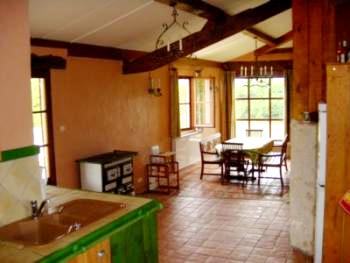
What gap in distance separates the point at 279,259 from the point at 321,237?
67cm

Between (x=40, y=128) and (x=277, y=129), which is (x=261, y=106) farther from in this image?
(x=40, y=128)

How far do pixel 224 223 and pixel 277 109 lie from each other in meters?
5.96

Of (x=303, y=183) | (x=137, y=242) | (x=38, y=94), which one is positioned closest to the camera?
(x=137, y=242)

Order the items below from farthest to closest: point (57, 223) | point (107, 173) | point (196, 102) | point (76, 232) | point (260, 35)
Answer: point (196, 102), point (260, 35), point (107, 173), point (57, 223), point (76, 232)

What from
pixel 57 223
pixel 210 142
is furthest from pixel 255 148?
pixel 57 223

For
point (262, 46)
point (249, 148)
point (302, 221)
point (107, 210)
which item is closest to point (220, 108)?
point (262, 46)

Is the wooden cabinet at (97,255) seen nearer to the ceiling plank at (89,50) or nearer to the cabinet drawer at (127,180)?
the ceiling plank at (89,50)

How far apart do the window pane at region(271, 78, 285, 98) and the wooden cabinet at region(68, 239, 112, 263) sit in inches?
352

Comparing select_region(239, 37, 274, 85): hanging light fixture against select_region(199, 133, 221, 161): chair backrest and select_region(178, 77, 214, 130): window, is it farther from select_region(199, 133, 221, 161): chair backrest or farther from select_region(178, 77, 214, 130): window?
select_region(199, 133, 221, 161): chair backrest

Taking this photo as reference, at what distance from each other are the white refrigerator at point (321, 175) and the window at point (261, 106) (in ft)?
22.9

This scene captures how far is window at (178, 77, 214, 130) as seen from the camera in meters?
9.42

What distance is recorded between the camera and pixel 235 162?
764 cm

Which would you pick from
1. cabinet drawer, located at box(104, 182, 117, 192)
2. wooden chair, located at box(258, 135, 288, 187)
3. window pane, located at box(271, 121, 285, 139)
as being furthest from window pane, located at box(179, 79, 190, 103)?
cabinet drawer, located at box(104, 182, 117, 192)

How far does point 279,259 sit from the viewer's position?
421cm
